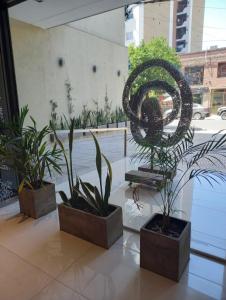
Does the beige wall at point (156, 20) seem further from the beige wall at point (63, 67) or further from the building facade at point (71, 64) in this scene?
the beige wall at point (63, 67)

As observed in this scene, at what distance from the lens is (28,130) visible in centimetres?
242

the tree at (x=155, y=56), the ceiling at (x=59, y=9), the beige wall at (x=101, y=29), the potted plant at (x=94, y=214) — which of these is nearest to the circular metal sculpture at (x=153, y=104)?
the tree at (x=155, y=56)

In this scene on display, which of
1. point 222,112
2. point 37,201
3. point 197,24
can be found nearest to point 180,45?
point 197,24

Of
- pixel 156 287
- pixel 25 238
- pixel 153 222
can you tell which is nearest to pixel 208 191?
pixel 153 222

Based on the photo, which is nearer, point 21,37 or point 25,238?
point 25,238

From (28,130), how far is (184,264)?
76.4 inches

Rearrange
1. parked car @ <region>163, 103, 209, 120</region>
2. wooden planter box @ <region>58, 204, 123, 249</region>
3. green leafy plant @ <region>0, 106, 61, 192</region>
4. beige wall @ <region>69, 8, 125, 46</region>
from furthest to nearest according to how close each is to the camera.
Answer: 1. beige wall @ <region>69, 8, 125, 46</region>
2. parked car @ <region>163, 103, 209, 120</region>
3. green leafy plant @ <region>0, 106, 61, 192</region>
4. wooden planter box @ <region>58, 204, 123, 249</region>

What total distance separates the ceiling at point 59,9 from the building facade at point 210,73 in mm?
1056

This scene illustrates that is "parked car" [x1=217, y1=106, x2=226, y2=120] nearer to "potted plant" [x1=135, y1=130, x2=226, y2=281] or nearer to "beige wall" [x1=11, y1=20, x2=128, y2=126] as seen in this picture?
"potted plant" [x1=135, y1=130, x2=226, y2=281]

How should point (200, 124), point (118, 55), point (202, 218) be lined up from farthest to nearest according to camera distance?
point (118, 55)
point (200, 124)
point (202, 218)

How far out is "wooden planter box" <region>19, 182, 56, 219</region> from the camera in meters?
2.40

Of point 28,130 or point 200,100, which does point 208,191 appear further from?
point 28,130

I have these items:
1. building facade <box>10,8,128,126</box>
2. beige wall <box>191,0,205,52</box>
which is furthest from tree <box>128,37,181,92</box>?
building facade <box>10,8,128,126</box>

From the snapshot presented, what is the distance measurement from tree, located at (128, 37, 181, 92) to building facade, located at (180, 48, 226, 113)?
21 cm
